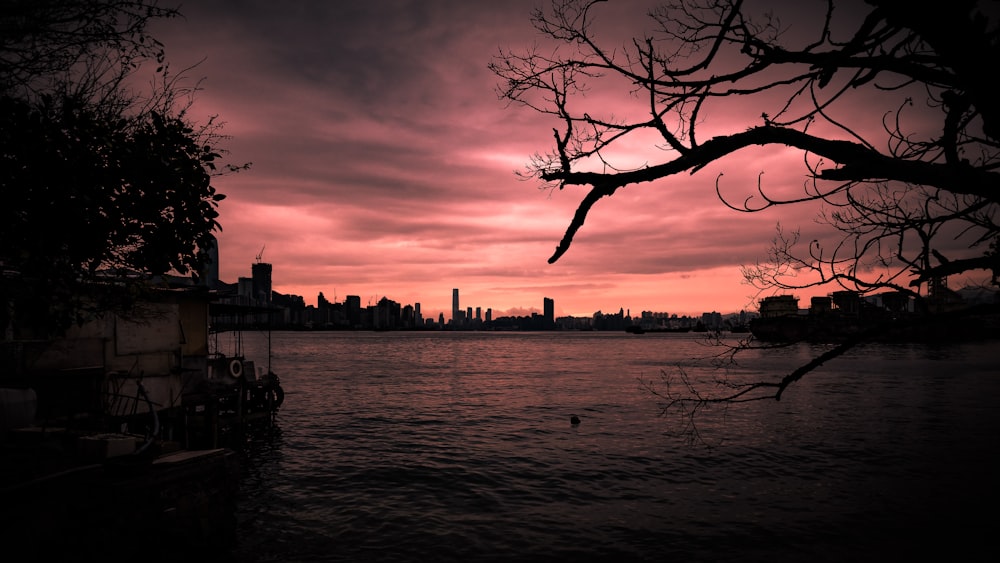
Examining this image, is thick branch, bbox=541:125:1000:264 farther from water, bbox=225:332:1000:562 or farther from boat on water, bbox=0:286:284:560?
boat on water, bbox=0:286:284:560

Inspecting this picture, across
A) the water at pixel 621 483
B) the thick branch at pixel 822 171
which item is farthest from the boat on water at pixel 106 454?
the thick branch at pixel 822 171

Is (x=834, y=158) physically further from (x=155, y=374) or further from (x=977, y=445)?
(x=977, y=445)

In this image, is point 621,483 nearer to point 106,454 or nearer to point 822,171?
point 106,454

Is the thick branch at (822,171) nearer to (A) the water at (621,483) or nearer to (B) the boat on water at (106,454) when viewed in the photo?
(A) the water at (621,483)

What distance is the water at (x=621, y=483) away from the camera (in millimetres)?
14781

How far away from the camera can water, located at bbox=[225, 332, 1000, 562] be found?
1478cm

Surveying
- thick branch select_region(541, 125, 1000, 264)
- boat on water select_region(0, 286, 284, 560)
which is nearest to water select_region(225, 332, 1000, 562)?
boat on water select_region(0, 286, 284, 560)

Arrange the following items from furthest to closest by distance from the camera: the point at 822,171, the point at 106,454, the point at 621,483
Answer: the point at 621,483
the point at 106,454
the point at 822,171

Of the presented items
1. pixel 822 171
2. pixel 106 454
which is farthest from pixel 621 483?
pixel 822 171

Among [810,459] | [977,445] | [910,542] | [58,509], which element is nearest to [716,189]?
[58,509]

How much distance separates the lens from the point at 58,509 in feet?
32.8

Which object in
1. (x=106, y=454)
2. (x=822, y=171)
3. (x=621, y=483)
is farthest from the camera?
(x=621, y=483)

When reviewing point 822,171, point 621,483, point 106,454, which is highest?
point 822,171

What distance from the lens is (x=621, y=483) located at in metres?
20.6
